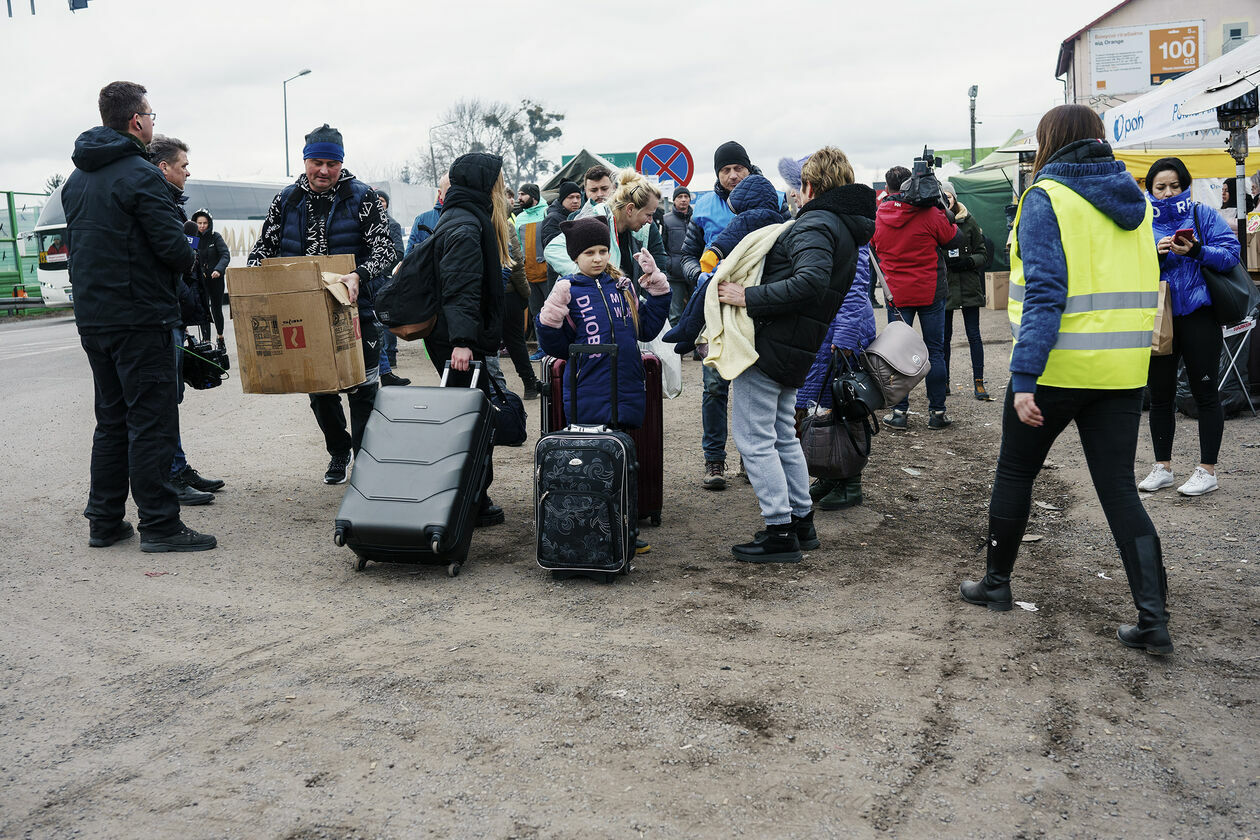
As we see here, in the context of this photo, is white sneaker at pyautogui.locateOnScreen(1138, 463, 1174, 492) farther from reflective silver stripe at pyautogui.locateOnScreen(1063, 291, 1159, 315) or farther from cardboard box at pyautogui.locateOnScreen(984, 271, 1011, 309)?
cardboard box at pyautogui.locateOnScreen(984, 271, 1011, 309)

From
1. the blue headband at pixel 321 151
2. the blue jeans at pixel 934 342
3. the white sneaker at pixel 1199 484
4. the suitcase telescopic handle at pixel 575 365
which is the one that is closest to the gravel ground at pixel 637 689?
the white sneaker at pixel 1199 484

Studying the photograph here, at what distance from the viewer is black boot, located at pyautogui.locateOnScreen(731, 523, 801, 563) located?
515cm

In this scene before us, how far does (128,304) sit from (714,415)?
3442 millimetres

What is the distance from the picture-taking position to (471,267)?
5438 millimetres

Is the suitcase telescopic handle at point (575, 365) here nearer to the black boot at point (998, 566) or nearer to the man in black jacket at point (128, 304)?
the black boot at point (998, 566)

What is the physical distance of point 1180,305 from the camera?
5.88 meters

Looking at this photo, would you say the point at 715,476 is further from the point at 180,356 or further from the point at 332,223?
the point at 180,356

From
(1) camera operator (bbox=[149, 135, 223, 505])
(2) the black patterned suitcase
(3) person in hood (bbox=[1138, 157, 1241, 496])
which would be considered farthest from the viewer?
(1) camera operator (bbox=[149, 135, 223, 505])

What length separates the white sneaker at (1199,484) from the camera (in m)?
6.08

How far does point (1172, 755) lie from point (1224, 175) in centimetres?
1442

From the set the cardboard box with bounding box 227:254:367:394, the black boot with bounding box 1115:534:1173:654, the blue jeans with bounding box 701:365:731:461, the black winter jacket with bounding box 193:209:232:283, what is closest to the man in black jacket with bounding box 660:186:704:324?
the blue jeans with bounding box 701:365:731:461

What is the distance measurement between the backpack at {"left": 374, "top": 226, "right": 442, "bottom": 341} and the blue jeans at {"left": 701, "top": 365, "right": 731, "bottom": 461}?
189 centimetres

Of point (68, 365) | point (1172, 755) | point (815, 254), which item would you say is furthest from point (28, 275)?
point (1172, 755)

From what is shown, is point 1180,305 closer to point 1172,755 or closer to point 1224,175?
point 1172,755
